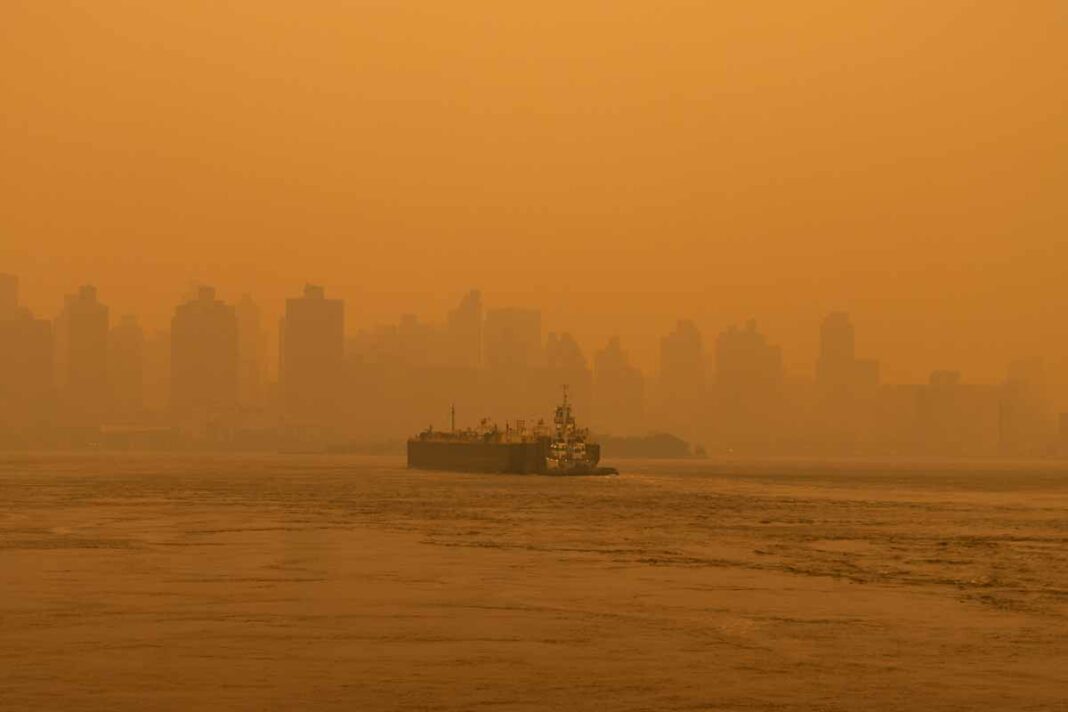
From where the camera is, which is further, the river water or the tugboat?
the tugboat

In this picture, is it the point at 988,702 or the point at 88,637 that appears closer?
the point at 988,702

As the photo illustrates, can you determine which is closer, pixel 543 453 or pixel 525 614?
pixel 525 614

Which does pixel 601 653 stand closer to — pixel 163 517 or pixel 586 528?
pixel 586 528

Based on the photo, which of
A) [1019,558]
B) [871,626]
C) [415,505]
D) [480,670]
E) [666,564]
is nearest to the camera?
[480,670]

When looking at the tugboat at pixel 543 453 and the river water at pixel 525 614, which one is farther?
the tugboat at pixel 543 453

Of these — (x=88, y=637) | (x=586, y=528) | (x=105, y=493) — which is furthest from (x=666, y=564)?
(x=105, y=493)

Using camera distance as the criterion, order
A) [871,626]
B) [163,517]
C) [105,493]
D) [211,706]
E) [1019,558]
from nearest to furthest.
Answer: [211,706] → [871,626] → [1019,558] → [163,517] → [105,493]

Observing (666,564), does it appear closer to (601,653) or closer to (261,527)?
(601,653)
